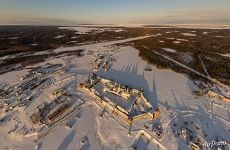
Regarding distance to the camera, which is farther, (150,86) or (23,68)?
(23,68)

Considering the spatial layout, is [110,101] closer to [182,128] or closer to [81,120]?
[81,120]

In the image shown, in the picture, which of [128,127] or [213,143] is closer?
[213,143]

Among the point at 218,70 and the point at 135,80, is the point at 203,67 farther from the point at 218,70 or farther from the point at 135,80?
the point at 135,80

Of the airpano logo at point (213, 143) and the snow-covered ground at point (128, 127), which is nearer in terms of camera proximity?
the airpano logo at point (213, 143)

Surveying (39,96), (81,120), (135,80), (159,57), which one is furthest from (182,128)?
(159,57)

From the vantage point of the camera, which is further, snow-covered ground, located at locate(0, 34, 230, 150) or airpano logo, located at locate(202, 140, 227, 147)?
Answer: snow-covered ground, located at locate(0, 34, 230, 150)

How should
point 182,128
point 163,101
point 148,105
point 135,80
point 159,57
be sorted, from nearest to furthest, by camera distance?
point 182,128 → point 148,105 → point 163,101 → point 135,80 → point 159,57

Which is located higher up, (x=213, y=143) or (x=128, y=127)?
(x=128, y=127)

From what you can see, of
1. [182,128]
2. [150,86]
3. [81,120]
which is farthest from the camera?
[150,86]

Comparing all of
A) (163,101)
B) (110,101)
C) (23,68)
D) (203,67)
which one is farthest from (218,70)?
(23,68)
